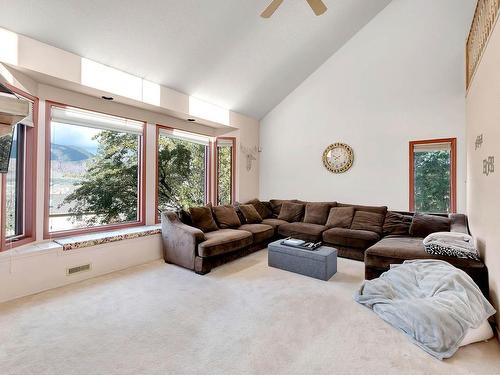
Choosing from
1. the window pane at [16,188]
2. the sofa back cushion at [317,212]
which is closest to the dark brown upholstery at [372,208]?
the sofa back cushion at [317,212]

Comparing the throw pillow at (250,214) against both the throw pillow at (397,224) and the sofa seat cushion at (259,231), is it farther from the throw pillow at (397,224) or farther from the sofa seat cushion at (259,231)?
the throw pillow at (397,224)

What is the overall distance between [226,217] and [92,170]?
218 centimetres

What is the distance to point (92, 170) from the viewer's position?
3.75 m

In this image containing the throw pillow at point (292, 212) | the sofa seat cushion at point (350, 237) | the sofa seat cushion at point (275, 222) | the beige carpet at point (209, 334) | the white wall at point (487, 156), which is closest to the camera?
the beige carpet at point (209, 334)

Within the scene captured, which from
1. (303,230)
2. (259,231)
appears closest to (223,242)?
(259,231)

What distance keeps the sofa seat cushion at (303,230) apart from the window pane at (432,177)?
1740 millimetres

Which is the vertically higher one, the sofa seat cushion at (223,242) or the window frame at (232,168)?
the window frame at (232,168)

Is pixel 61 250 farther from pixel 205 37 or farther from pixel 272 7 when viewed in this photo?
pixel 272 7

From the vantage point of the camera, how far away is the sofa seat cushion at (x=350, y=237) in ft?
13.1

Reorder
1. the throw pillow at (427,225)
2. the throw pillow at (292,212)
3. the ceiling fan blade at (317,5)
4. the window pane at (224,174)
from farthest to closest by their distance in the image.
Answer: the window pane at (224,174) → the throw pillow at (292,212) → the throw pillow at (427,225) → the ceiling fan blade at (317,5)

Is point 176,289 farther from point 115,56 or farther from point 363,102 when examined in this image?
point 363,102

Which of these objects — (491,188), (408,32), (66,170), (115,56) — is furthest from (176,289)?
(408,32)

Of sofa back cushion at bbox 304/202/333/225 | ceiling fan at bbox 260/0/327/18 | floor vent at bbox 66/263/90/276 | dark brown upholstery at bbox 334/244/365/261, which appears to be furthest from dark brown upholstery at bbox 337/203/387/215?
floor vent at bbox 66/263/90/276

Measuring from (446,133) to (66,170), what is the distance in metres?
5.69
